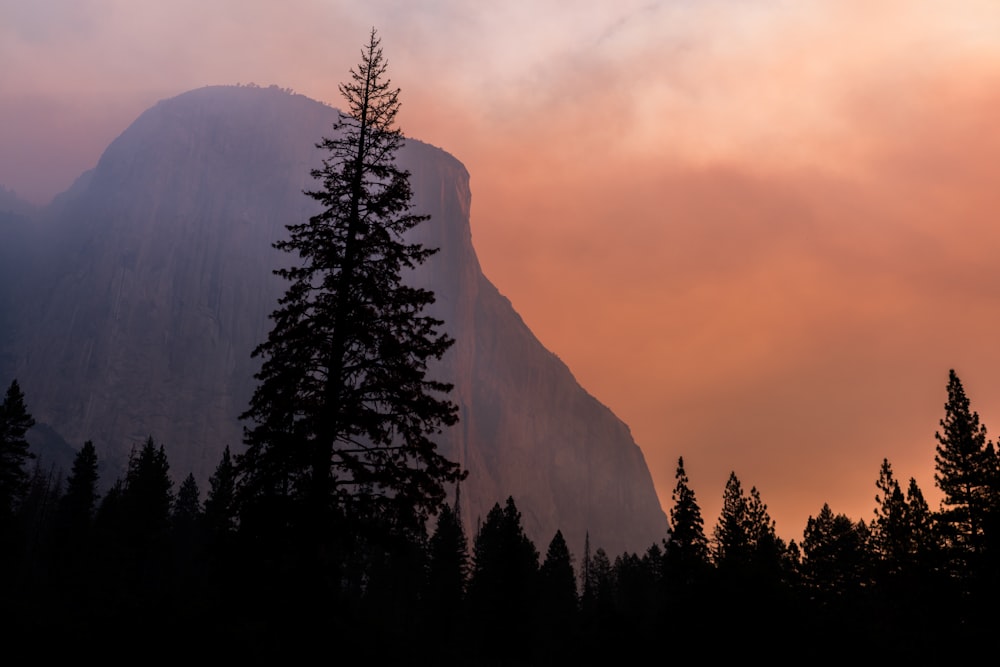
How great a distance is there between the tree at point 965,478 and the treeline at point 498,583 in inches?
3.3

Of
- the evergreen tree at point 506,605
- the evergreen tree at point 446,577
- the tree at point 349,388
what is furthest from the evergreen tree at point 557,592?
the tree at point 349,388

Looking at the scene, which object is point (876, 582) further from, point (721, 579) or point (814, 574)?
point (721, 579)

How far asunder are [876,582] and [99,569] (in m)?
61.3

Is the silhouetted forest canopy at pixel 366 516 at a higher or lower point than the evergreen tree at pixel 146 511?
lower

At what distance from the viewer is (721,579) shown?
83.2ft

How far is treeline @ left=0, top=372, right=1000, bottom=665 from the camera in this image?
1809cm

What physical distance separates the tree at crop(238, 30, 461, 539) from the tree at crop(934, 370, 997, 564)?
127 ft

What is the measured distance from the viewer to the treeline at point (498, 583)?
18094mm

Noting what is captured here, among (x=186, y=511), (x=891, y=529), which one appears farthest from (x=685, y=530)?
(x=186, y=511)

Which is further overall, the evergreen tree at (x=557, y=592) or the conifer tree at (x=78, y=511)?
the evergreen tree at (x=557, y=592)

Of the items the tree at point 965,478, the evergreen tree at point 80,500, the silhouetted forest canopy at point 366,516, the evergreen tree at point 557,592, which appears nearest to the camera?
the silhouetted forest canopy at point 366,516

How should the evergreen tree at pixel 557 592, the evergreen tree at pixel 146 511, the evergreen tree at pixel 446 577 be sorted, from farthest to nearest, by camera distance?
the evergreen tree at pixel 557 592 → the evergreen tree at pixel 446 577 → the evergreen tree at pixel 146 511

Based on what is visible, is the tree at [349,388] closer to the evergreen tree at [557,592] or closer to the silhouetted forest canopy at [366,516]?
the silhouetted forest canopy at [366,516]

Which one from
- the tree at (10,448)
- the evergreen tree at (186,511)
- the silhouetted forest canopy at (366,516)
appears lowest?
the silhouetted forest canopy at (366,516)
